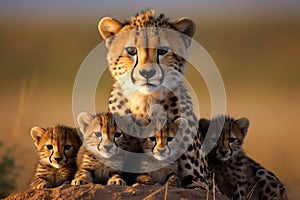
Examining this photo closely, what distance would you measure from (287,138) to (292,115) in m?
1.52

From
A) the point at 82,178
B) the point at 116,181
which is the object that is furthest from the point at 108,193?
the point at 82,178

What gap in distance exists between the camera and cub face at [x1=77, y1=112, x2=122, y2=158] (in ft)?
24.8

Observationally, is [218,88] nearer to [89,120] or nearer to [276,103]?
[89,120]

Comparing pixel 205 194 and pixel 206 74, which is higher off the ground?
pixel 206 74

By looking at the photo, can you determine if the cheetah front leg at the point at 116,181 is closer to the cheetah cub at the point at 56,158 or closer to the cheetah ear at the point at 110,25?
the cheetah cub at the point at 56,158

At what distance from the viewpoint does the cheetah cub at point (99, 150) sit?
7551mm

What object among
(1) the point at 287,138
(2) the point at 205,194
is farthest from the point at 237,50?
(2) the point at 205,194

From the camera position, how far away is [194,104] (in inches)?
334

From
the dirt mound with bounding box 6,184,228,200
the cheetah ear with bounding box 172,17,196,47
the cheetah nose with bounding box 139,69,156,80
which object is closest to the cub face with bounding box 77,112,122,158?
the cheetah nose with bounding box 139,69,156,80

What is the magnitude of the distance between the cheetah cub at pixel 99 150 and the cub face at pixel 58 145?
8 cm

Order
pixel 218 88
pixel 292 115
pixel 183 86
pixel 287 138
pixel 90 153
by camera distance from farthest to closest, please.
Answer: pixel 292 115 → pixel 287 138 → pixel 218 88 → pixel 183 86 → pixel 90 153

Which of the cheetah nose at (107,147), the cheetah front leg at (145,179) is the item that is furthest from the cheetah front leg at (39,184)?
the cheetah front leg at (145,179)

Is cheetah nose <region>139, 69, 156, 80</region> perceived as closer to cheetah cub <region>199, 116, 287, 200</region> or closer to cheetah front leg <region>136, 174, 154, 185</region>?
cheetah front leg <region>136, 174, 154, 185</region>

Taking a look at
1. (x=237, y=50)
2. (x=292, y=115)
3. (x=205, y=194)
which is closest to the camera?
(x=205, y=194)
